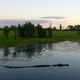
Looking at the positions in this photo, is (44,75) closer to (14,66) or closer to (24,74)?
(24,74)

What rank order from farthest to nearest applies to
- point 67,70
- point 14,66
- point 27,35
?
point 27,35
point 14,66
point 67,70

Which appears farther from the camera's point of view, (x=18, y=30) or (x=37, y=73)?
(x=18, y=30)

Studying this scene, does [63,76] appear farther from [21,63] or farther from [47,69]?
[21,63]

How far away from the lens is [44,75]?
23734 mm

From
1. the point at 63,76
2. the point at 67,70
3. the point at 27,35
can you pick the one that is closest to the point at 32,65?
the point at 67,70

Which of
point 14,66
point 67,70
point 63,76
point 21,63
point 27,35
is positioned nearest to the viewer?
point 63,76

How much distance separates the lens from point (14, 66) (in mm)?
28047

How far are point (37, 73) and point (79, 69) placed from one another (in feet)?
14.3

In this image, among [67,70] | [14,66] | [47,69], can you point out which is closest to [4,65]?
[14,66]

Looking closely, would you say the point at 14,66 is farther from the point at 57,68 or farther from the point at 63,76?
the point at 63,76

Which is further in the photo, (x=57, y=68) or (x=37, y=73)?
(x=57, y=68)

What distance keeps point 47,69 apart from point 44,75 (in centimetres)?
278

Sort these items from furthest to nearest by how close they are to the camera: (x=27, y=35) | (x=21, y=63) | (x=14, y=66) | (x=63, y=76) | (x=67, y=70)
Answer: (x=27, y=35) → (x=21, y=63) → (x=14, y=66) → (x=67, y=70) → (x=63, y=76)

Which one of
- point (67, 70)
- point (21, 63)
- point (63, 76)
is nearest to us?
point (63, 76)
